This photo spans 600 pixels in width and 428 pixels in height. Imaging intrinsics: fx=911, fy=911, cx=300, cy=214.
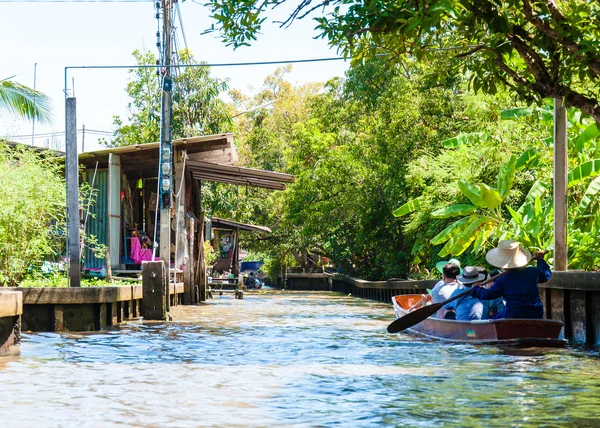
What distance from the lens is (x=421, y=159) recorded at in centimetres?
2891

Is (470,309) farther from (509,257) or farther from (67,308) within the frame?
(67,308)

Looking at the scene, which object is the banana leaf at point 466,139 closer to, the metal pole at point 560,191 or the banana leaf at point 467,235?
the banana leaf at point 467,235

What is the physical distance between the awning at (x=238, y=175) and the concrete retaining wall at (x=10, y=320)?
43.8 ft

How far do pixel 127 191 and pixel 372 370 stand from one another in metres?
15.8

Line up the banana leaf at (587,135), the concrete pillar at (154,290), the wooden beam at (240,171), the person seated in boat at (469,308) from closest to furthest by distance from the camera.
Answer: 1. the person seated in boat at (469,308)
2. the banana leaf at (587,135)
3. the concrete pillar at (154,290)
4. the wooden beam at (240,171)

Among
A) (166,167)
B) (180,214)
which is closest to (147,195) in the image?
(180,214)

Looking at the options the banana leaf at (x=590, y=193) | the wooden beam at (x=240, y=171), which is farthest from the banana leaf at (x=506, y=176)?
the wooden beam at (x=240, y=171)

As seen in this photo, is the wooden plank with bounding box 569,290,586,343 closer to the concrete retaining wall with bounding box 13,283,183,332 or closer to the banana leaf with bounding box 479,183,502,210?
the banana leaf with bounding box 479,183,502,210

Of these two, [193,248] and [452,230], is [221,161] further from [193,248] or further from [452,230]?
[452,230]

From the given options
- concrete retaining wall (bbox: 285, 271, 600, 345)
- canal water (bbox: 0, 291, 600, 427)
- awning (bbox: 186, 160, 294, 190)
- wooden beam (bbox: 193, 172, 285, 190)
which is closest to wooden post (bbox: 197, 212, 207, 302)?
awning (bbox: 186, 160, 294, 190)

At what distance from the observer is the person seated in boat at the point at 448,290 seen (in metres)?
14.5

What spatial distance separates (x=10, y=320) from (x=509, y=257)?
664 cm

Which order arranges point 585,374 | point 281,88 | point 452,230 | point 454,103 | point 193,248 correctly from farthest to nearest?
1. point 281,88
2. point 454,103
3. point 193,248
4. point 452,230
5. point 585,374

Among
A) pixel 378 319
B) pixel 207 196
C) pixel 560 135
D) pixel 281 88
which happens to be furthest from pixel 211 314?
pixel 281 88
